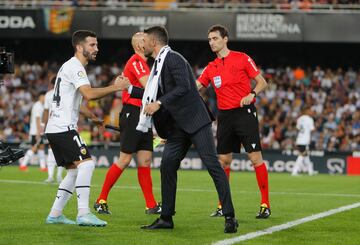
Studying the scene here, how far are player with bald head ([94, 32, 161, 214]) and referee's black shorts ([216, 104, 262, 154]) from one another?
118 cm

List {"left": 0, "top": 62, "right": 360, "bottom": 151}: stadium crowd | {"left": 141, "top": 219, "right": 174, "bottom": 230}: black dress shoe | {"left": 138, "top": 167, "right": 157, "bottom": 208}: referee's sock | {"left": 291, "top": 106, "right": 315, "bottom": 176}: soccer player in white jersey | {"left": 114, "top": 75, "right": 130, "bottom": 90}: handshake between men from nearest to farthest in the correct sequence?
1. {"left": 114, "top": 75, "right": 130, "bottom": 90}: handshake between men
2. {"left": 141, "top": 219, "right": 174, "bottom": 230}: black dress shoe
3. {"left": 138, "top": 167, "right": 157, "bottom": 208}: referee's sock
4. {"left": 291, "top": 106, "right": 315, "bottom": 176}: soccer player in white jersey
5. {"left": 0, "top": 62, "right": 360, "bottom": 151}: stadium crowd

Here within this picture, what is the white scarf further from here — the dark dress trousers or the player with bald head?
the player with bald head

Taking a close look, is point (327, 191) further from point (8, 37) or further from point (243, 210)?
point (8, 37)

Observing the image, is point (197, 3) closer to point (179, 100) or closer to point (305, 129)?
point (305, 129)

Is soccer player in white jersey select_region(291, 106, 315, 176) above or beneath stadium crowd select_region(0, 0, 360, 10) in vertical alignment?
beneath

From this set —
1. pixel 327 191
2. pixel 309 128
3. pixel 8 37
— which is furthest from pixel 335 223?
pixel 8 37

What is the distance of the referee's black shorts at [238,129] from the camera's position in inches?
448

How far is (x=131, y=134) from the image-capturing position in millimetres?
12000

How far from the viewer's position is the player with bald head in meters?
11.8

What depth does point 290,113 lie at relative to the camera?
32.3m

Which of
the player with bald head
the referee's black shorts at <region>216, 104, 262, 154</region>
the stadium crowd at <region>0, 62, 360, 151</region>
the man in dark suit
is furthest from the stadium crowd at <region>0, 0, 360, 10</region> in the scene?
the man in dark suit

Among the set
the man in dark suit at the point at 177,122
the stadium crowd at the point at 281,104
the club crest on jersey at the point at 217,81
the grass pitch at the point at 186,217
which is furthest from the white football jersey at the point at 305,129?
the man in dark suit at the point at 177,122

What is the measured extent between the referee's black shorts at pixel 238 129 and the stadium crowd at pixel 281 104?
18138 millimetres

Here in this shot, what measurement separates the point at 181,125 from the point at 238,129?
7.25 ft
